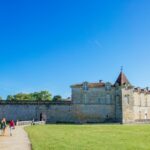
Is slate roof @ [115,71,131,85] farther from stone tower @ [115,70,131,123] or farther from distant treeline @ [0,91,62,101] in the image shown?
distant treeline @ [0,91,62,101]

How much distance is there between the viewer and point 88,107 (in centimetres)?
7000

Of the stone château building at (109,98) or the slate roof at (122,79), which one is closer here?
the stone château building at (109,98)

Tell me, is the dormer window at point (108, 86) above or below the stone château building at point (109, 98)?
above

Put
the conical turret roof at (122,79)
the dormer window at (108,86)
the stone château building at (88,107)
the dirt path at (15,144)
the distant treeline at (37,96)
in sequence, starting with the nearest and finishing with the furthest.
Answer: the dirt path at (15,144) < the stone château building at (88,107) < the conical turret roof at (122,79) < the dormer window at (108,86) < the distant treeline at (37,96)

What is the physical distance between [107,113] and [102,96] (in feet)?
11.8

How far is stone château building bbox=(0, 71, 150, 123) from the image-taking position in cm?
6844

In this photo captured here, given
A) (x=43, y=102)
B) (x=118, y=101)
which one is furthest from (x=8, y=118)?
(x=118, y=101)

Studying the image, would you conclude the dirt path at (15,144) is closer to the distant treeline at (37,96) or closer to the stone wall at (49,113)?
the stone wall at (49,113)

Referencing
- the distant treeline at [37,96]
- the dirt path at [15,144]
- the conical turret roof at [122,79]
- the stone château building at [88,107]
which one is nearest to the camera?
the dirt path at [15,144]

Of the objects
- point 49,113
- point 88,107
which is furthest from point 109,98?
point 49,113


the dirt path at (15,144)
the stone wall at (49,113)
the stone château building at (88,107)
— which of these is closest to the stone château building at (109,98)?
the stone château building at (88,107)

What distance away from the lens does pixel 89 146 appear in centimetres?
2256

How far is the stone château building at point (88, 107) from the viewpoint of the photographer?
2694 inches

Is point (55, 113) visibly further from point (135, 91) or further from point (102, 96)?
point (135, 91)
